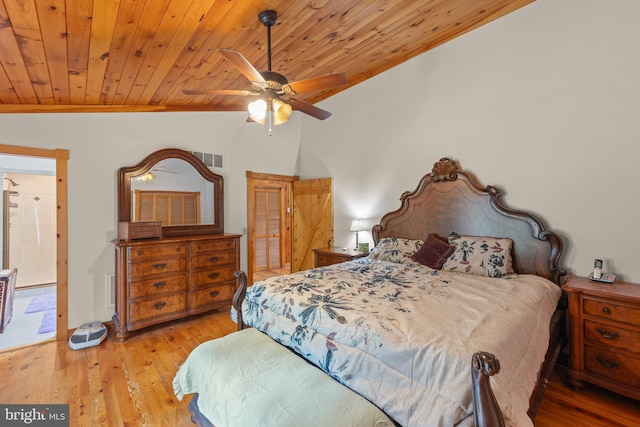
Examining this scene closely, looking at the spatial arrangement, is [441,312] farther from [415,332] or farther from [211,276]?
[211,276]

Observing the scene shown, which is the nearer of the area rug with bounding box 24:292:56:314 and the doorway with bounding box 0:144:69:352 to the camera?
the doorway with bounding box 0:144:69:352

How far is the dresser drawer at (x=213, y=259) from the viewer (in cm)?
354

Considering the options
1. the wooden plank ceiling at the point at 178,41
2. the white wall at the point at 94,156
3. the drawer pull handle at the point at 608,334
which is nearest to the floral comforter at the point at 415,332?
the drawer pull handle at the point at 608,334

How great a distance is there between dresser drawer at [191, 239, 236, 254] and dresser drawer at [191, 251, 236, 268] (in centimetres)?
6

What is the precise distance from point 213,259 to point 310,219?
6.31ft

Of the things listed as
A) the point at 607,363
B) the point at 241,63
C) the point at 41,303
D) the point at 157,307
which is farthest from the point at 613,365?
the point at 41,303

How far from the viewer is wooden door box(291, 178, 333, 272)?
15.7ft

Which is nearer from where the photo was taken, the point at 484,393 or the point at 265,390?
the point at 484,393

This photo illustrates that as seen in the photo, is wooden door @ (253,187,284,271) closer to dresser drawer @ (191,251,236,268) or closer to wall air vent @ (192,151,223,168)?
wall air vent @ (192,151,223,168)

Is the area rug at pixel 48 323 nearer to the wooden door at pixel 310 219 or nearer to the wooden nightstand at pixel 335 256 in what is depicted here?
the wooden nightstand at pixel 335 256

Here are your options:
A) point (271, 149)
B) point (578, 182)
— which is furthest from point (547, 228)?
point (271, 149)

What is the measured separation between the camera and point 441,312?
64.7 inches

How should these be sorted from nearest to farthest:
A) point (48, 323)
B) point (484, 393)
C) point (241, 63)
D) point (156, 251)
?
point (484, 393) < point (241, 63) < point (156, 251) < point (48, 323)

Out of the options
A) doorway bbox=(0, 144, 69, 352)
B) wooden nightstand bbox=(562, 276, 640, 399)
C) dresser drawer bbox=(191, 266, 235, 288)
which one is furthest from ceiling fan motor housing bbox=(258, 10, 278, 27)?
wooden nightstand bbox=(562, 276, 640, 399)
